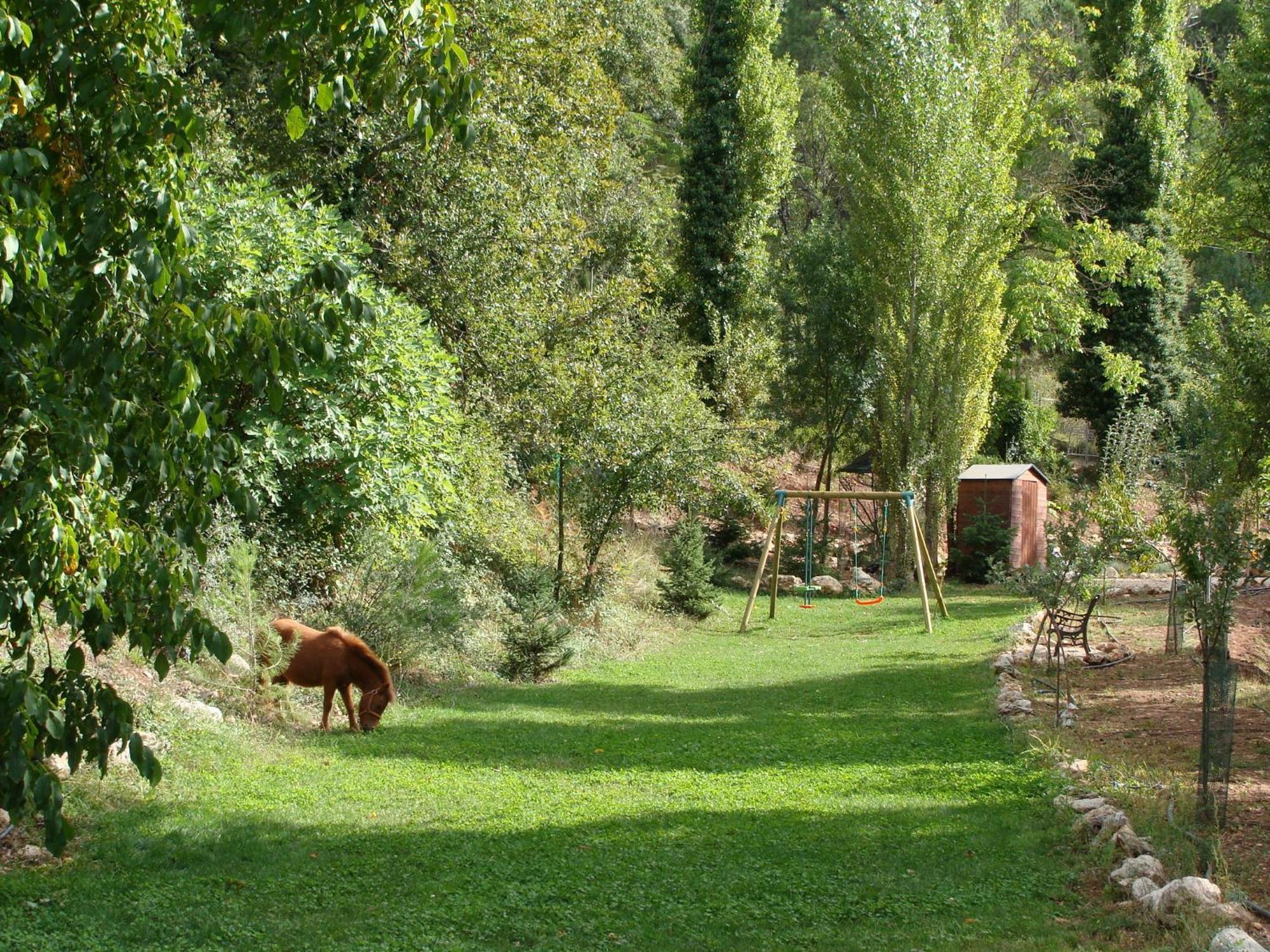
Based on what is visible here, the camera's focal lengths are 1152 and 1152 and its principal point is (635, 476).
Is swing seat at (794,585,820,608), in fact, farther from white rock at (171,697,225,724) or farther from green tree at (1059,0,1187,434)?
white rock at (171,697,225,724)

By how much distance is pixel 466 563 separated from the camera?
15055 millimetres

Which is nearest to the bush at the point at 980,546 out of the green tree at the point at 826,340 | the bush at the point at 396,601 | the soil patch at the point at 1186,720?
the green tree at the point at 826,340

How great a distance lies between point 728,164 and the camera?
29.0 m

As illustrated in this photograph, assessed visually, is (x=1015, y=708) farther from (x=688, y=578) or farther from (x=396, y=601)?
(x=688, y=578)

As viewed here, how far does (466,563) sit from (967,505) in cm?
1555

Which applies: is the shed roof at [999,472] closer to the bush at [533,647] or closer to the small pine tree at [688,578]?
the small pine tree at [688,578]

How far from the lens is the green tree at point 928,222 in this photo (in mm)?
25109

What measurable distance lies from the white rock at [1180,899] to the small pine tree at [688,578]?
46.1 feet

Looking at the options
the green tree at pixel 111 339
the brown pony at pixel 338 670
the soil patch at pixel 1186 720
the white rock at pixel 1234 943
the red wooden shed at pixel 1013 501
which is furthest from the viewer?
the red wooden shed at pixel 1013 501

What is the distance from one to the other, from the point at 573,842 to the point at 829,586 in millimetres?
18431

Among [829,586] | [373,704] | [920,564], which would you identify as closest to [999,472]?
[829,586]

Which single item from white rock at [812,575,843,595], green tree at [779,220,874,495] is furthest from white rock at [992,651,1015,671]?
green tree at [779,220,874,495]

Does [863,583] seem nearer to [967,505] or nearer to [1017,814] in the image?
[967,505]

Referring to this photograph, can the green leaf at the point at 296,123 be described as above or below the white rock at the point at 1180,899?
above
